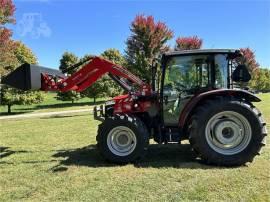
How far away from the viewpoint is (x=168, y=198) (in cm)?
525

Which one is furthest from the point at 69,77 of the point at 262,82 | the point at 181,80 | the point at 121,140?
the point at 262,82

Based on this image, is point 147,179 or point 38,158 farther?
point 38,158

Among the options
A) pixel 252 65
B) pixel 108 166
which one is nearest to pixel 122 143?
pixel 108 166

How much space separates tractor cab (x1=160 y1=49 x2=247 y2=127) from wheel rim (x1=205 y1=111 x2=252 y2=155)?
2.11ft

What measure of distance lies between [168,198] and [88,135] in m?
6.74

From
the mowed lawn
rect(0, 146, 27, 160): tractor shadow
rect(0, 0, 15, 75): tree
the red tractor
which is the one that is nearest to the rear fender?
the red tractor

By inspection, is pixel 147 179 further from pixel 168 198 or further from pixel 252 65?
pixel 252 65

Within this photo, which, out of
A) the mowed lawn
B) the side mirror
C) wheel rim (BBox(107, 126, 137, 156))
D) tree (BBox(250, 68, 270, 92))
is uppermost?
tree (BBox(250, 68, 270, 92))

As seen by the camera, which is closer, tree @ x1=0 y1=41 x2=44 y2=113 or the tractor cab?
the tractor cab

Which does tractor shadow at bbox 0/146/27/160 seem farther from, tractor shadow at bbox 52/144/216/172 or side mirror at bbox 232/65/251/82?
side mirror at bbox 232/65/251/82

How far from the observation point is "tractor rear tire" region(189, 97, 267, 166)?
7.00 metres

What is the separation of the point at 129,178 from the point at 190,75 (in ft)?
8.27

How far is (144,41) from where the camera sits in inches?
1129

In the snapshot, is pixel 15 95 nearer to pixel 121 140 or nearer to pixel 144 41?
pixel 144 41
